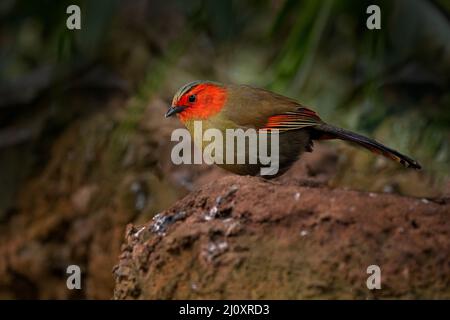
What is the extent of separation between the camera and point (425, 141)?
7.50 metres

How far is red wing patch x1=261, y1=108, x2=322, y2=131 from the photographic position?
5.10 metres

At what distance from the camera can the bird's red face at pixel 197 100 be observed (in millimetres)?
5277

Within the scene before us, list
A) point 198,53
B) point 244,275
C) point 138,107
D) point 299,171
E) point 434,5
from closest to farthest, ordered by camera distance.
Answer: point 244,275 → point 299,171 → point 138,107 → point 434,5 → point 198,53

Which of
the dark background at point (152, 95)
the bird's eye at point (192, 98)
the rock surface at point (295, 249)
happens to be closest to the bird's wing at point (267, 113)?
the bird's eye at point (192, 98)

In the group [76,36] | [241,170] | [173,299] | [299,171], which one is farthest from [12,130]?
[173,299]

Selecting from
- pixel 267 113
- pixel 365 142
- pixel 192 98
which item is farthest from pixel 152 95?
pixel 365 142

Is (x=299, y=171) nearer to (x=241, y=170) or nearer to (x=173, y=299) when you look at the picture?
(x=241, y=170)

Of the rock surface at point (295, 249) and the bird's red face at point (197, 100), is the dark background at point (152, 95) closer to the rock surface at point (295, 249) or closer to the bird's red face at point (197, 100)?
the bird's red face at point (197, 100)

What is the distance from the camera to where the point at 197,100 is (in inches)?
210

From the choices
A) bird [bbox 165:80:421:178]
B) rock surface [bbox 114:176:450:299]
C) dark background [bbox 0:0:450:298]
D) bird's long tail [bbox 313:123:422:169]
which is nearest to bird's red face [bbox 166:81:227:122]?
bird [bbox 165:80:421:178]

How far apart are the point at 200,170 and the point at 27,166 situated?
218cm

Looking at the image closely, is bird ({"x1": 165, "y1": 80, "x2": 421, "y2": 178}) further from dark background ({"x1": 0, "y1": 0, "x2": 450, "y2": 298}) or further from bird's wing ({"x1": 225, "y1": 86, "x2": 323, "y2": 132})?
dark background ({"x1": 0, "y1": 0, "x2": 450, "y2": 298})

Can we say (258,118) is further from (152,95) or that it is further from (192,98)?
(152,95)

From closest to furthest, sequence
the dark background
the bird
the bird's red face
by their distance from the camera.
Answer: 1. the bird
2. the bird's red face
3. the dark background
